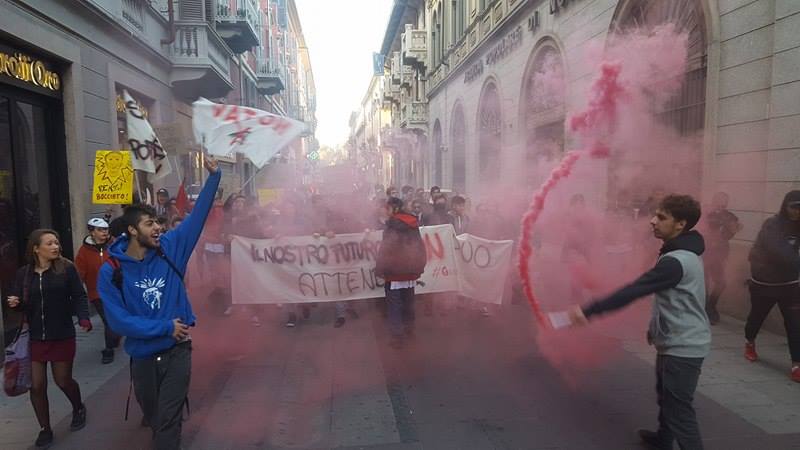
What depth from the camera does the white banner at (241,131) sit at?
4238mm

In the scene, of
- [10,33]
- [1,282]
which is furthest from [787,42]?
[1,282]

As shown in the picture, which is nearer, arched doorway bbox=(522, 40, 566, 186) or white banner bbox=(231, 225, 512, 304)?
white banner bbox=(231, 225, 512, 304)

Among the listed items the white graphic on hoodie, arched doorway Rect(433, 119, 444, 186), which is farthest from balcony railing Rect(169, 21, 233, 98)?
arched doorway Rect(433, 119, 444, 186)

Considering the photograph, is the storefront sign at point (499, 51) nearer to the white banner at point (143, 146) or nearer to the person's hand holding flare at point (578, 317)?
the white banner at point (143, 146)

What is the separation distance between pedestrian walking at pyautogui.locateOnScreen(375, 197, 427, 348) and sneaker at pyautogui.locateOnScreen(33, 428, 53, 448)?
316 centimetres

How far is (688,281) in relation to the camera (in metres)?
2.98

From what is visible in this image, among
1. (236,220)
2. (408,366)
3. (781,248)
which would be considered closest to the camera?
(781,248)

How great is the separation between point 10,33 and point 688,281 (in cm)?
715

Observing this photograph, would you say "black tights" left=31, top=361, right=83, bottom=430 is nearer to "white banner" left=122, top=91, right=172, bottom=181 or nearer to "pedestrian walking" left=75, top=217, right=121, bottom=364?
"pedestrian walking" left=75, top=217, right=121, bottom=364

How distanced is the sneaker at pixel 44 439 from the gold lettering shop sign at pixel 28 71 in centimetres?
449

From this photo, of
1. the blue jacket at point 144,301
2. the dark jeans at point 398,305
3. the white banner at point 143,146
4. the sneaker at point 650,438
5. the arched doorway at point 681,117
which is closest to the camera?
the blue jacket at point 144,301

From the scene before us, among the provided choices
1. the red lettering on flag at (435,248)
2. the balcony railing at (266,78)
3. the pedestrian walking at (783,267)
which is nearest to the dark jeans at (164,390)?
the red lettering on flag at (435,248)

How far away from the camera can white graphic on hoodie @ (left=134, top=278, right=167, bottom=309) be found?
2.83 m

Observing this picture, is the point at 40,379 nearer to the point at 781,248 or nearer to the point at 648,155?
the point at 781,248
